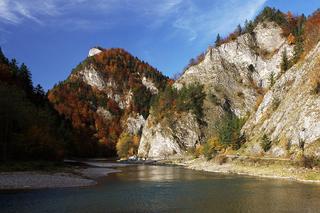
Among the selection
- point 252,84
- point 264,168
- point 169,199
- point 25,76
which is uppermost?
point 252,84

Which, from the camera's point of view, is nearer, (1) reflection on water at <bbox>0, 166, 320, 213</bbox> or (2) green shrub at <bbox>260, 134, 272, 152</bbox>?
(1) reflection on water at <bbox>0, 166, 320, 213</bbox>

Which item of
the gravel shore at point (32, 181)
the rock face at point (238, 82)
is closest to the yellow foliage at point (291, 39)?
the rock face at point (238, 82)

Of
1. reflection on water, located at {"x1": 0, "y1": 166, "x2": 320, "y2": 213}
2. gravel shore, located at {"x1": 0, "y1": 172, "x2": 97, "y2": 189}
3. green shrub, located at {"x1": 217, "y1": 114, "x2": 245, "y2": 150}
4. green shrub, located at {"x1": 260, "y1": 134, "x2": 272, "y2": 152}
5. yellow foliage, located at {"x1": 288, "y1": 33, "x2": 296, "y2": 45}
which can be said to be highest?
yellow foliage, located at {"x1": 288, "y1": 33, "x2": 296, "y2": 45}

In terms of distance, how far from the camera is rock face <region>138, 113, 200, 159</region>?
15975cm

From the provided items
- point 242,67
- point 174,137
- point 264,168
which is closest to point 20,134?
point 264,168

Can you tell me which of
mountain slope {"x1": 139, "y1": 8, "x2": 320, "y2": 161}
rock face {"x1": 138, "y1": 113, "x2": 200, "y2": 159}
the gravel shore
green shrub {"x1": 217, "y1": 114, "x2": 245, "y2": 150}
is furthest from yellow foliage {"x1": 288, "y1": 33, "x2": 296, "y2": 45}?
the gravel shore

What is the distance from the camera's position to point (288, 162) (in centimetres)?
7369

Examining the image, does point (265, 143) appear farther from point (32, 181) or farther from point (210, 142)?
point (32, 181)

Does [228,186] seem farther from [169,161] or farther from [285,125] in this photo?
[169,161]

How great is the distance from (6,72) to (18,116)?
41.7 meters

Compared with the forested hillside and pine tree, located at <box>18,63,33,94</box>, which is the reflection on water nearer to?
the forested hillside

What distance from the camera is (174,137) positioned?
161 metres

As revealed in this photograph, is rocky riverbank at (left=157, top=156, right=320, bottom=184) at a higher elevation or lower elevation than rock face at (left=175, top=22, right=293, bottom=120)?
lower

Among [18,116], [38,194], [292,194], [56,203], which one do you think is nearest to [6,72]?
[18,116]
